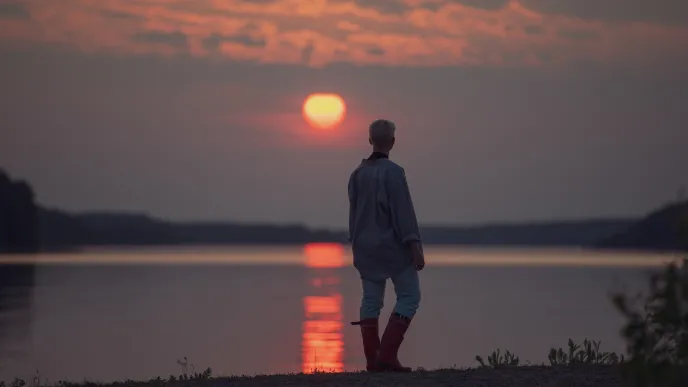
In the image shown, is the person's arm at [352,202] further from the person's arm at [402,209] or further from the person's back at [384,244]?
the person's arm at [402,209]

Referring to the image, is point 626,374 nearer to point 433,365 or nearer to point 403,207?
point 403,207

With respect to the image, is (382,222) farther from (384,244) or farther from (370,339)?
(370,339)

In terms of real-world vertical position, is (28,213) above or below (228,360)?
above

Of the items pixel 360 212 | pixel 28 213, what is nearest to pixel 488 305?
pixel 360 212

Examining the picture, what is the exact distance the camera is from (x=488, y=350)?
27.4 m

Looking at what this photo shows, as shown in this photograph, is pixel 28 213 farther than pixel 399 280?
Yes

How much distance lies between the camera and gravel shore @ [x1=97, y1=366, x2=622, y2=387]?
9289mm

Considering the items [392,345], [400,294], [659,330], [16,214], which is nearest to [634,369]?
[659,330]

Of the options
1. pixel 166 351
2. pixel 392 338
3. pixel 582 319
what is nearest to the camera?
pixel 392 338

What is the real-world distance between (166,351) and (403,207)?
16618 millimetres

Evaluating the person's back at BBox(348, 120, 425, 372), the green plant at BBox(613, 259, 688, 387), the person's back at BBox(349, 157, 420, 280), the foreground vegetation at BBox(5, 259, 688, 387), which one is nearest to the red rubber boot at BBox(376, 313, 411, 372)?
the person's back at BBox(348, 120, 425, 372)

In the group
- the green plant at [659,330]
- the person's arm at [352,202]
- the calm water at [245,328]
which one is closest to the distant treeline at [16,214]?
the calm water at [245,328]

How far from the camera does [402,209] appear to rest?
399 inches

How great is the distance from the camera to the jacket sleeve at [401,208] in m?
10.1
